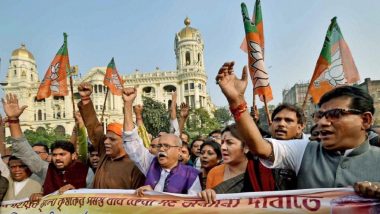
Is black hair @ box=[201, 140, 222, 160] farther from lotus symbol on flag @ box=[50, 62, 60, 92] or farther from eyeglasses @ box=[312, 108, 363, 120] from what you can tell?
lotus symbol on flag @ box=[50, 62, 60, 92]

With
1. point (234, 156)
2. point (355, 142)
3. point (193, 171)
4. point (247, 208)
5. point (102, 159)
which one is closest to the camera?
point (355, 142)

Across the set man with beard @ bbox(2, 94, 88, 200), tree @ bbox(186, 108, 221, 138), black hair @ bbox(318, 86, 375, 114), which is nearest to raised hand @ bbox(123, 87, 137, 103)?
man with beard @ bbox(2, 94, 88, 200)

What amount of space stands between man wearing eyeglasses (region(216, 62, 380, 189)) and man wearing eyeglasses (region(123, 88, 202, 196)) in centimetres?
136

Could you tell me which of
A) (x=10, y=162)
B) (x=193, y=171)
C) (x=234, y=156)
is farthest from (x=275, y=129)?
(x=10, y=162)

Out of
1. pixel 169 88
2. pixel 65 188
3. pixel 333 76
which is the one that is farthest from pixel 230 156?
pixel 169 88

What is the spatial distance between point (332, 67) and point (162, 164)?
308cm

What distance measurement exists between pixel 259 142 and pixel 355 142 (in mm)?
487

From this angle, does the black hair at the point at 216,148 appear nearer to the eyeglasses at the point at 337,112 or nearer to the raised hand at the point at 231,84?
the raised hand at the point at 231,84

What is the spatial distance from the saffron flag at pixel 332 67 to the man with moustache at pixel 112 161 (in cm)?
Result: 271

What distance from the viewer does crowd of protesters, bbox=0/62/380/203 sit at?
6.76ft

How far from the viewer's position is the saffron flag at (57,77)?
8.46 meters

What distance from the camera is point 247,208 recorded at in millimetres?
2533

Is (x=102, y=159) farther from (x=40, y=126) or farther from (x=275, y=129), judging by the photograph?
(x=40, y=126)

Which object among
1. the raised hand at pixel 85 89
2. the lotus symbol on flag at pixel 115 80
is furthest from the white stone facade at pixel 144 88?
the raised hand at pixel 85 89
